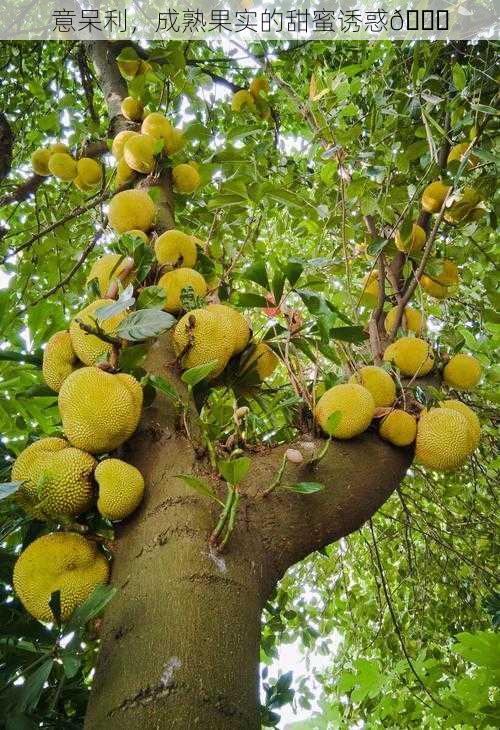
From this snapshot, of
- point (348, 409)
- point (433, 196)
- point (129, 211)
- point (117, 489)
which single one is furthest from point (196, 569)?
point (433, 196)

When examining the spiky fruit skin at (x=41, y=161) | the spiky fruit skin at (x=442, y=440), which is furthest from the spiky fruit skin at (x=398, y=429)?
the spiky fruit skin at (x=41, y=161)

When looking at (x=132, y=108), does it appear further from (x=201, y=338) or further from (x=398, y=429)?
(x=398, y=429)

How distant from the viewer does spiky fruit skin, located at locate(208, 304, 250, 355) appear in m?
1.24

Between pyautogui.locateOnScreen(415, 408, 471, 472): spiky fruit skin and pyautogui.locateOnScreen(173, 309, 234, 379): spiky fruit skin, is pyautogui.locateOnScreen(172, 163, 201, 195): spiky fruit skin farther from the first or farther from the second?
pyautogui.locateOnScreen(415, 408, 471, 472): spiky fruit skin

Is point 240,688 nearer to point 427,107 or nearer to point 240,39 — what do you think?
point 427,107

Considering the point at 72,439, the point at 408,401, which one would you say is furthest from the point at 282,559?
the point at 408,401

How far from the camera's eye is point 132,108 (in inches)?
76.4

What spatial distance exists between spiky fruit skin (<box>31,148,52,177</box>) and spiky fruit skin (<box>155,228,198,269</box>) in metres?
1.06

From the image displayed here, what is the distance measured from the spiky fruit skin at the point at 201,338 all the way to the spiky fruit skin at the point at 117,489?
1.06ft

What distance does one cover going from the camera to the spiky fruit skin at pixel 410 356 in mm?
1499

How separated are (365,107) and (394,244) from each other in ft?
2.74

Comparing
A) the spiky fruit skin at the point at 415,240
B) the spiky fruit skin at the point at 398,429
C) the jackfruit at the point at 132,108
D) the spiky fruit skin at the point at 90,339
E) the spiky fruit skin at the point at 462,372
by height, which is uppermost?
the jackfruit at the point at 132,108

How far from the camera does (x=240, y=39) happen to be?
8.61 feet

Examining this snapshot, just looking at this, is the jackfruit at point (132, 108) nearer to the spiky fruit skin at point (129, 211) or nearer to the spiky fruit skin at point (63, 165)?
the spiky fruit skin at point (63, 165)
